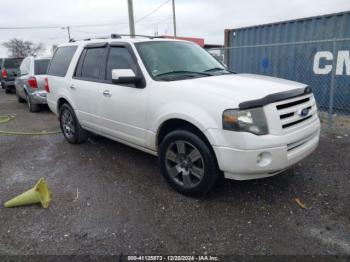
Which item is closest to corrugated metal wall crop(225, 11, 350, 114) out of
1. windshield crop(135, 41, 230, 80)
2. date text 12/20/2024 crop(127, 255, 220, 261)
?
windshield crop(135, 41, 230, 80)

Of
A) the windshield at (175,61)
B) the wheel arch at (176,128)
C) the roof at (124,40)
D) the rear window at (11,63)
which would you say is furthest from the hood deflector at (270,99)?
the rear window at (11,63)

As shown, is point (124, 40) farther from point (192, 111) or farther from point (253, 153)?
point (253, 153)

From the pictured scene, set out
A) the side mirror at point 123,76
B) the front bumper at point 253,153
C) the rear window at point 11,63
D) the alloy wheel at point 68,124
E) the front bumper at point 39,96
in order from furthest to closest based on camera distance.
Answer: the rear window at point 11,63, the front bumper at point 39,96, the alloy wheel at point 68,124, the side mirror at point 123,76, the front bumper at point 253,153

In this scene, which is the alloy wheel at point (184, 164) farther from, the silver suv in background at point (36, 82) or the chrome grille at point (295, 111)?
the silver suv in background at point (36, 82)

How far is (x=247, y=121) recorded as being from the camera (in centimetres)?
281

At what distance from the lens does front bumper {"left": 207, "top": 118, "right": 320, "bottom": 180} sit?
2799mm

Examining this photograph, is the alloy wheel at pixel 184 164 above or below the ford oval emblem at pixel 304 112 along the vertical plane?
below

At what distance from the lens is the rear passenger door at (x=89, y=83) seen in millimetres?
4504

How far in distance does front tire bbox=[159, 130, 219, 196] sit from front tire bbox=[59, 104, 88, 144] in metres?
2.41

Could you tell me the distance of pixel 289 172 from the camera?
406cm

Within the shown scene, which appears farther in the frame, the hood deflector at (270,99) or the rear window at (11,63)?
the rear window at (11,63)

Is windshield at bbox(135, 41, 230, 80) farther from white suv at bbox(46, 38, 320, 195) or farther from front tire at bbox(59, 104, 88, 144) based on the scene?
front tire at bbox(59, 104, 88, 144)

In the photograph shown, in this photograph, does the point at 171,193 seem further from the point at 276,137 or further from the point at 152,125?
the point at 276,137

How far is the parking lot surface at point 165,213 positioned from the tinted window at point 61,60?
1.81 meters
